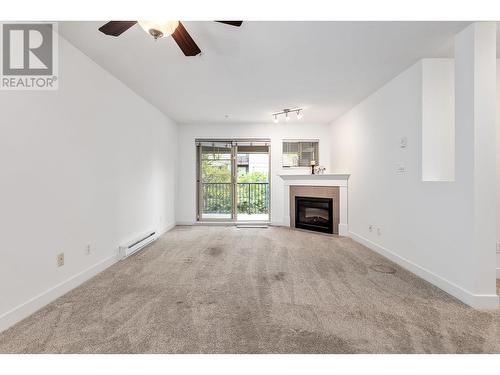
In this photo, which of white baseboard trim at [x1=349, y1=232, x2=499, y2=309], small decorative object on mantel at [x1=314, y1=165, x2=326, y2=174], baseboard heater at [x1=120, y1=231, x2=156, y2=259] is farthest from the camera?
small decorative object on mantel at [x1=314, y1=165, x2=326, y2=174]

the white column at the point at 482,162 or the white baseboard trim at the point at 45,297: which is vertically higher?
the white column at the point at 482,162

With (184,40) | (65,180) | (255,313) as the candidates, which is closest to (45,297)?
(65,180)

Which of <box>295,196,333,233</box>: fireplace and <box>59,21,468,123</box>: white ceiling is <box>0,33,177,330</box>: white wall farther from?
<box>295,196,333,233</box>: fireplace

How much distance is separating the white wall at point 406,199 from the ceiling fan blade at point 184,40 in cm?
254

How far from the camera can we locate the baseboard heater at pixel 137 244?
3.26 m

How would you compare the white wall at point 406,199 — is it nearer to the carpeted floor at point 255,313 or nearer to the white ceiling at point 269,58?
the carpeted floor at point 255,313

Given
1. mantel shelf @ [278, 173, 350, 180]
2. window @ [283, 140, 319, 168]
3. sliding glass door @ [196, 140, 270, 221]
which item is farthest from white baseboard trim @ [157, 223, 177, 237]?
window @ [283, 140, 319, 168]

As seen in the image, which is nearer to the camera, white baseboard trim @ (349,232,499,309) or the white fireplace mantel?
white baseboard trim @ (349,232,499,309)

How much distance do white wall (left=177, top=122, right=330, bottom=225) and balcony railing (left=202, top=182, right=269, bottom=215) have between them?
0.39m

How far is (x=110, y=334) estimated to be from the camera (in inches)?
64.6

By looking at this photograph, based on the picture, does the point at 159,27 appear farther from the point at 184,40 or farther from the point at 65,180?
the point at 65,180

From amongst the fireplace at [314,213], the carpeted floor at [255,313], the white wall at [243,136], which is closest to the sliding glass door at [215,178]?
the white wall at [243,136]

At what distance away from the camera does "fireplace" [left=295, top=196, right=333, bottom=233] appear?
16.3 ft
